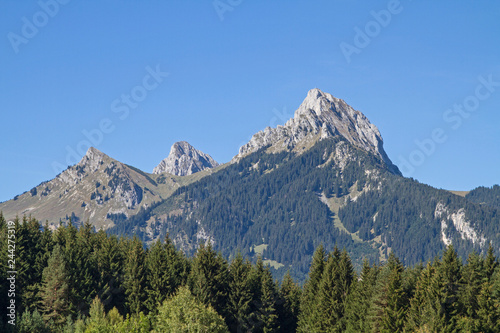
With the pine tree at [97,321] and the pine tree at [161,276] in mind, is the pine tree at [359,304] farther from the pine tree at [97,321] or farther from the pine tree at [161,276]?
the pine tree at [97,321]

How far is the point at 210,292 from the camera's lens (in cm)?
10681

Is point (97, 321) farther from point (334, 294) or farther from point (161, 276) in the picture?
point (334, 294)

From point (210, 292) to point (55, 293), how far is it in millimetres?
23942

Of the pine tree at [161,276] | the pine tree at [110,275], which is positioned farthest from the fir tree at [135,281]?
the pine tree at [110,275]

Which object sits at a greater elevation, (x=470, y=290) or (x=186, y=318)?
(x=470, y=290)

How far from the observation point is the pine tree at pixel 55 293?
97.1m

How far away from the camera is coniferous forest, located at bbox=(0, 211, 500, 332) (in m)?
89.2

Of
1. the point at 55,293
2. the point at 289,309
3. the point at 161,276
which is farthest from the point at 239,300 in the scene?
the point at 55,293

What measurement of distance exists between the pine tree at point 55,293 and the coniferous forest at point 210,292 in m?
0.15

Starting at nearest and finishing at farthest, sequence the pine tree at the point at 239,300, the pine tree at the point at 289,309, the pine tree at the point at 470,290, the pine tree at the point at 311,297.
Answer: the pine tree at the point at 470,290 → the pine tree at the point at 239,300 → the pine tree at the point at 311,297 → the pine tree at the point at 289,309

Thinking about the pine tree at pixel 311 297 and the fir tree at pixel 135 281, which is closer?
the fir tree at pixel 135 281

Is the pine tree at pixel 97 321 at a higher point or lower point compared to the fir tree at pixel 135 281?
lower

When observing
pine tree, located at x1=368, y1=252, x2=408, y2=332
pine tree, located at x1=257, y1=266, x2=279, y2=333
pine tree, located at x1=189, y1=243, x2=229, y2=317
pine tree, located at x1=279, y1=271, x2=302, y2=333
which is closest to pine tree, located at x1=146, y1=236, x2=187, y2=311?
pine tree, located at x1=189, y1=243, x2=229, y2=317

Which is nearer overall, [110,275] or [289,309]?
[110,275]
